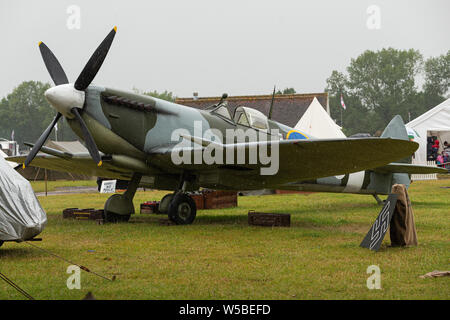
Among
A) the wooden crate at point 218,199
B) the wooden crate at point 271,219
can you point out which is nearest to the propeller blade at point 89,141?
the wooden crate at point 271,219

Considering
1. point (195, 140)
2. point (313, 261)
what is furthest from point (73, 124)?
point (313, 261)

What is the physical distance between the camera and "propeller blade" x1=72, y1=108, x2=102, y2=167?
29.1 ft

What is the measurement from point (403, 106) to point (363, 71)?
1043 cm

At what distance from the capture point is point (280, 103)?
32.8 metres

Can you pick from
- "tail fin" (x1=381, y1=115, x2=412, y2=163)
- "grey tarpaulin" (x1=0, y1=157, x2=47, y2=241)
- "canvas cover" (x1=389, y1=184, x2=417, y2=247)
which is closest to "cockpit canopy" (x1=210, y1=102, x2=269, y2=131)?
"tail fin" (x1=381, y1=115, x2=412, y2=163)

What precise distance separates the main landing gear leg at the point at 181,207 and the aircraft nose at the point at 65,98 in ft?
8.51

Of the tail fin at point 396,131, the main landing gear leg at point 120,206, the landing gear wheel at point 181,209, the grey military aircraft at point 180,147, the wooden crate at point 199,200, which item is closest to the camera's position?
the grey military aircraft at point 180,147

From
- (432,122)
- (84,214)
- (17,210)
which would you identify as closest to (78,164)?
(84,214)

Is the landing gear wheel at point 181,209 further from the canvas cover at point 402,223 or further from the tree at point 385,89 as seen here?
the tree at point 385,89

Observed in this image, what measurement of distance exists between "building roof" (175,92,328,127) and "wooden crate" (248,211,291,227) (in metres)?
21.1

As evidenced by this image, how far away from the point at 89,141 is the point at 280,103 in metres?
24.8

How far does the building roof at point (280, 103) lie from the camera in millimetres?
31344

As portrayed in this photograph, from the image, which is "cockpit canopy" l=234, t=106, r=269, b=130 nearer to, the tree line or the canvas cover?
the canvas cover

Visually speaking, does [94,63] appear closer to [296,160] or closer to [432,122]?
[296,160]
